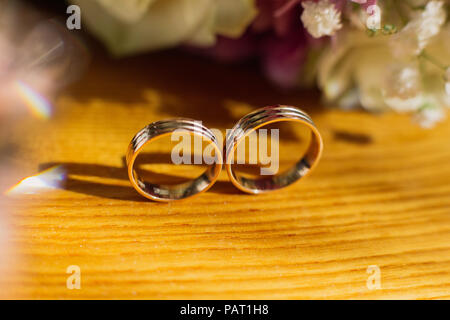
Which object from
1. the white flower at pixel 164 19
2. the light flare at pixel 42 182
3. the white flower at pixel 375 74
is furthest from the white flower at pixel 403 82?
the light flare at pixel 42 182

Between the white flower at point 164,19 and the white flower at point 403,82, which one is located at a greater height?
the white flower at point 164,19

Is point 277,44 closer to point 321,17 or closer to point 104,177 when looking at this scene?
point 321,17

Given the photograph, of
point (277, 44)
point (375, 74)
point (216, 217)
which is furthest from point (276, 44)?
point (216, 217)

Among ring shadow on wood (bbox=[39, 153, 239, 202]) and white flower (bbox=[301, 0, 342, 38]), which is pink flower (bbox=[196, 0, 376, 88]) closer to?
white flower (bbox=[301, 0, 342, 38])

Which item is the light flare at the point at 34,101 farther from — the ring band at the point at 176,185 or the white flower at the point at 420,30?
the white flower at the point at 420,30

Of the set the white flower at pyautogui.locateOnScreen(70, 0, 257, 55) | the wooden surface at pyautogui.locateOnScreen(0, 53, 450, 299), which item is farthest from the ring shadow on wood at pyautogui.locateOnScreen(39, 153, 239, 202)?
the white flower at pyautogui.locateOnScreen(70, 0, 257, 55)

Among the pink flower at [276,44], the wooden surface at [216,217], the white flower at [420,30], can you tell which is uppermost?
the pink flower at [276,44]
